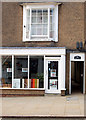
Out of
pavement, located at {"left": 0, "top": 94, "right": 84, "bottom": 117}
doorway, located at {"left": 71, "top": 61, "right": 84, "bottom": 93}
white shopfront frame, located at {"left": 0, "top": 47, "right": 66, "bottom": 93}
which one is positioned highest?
white shopfront frame, located at {"left": 0, "top": 47, "right": 66, "bottom": 93}

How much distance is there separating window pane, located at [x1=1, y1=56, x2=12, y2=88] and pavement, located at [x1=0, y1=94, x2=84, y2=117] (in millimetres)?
2010

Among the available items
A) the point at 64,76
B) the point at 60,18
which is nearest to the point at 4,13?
the point at 60,18

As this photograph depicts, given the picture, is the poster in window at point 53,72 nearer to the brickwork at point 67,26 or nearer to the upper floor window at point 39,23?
the brickwork at point 67,26

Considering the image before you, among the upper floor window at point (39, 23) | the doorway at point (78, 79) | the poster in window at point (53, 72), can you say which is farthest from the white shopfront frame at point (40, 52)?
the doorway at point (78, 79)

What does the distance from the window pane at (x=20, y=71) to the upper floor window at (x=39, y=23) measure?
141 centimetres

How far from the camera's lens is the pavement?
9820mm

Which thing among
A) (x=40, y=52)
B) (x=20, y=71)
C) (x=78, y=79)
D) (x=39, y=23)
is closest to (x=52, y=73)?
(x=40, y=52)

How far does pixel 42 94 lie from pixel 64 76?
5.74 ft

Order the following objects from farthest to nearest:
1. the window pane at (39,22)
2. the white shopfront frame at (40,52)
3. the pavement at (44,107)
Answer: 1. the window pane at (39,22)
2. the white shopfront frame at (40,52)
3. the pavement at (44,107)

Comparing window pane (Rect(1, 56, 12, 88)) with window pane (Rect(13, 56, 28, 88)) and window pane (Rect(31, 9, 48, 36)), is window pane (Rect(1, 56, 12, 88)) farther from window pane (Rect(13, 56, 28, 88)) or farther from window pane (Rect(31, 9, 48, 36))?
window pane (Rect(31, 9, 48, 36))

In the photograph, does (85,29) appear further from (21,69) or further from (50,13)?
(21,69)

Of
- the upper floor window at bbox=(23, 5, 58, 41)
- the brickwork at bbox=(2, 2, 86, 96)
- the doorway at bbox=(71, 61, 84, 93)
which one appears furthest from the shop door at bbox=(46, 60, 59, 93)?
the doorway at bbox=(71, 61, 84, 93)

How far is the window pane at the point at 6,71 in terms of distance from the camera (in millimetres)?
14836

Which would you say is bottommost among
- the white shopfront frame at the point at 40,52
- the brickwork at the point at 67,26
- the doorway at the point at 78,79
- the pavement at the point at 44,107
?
the pavement at the point at 44,107
